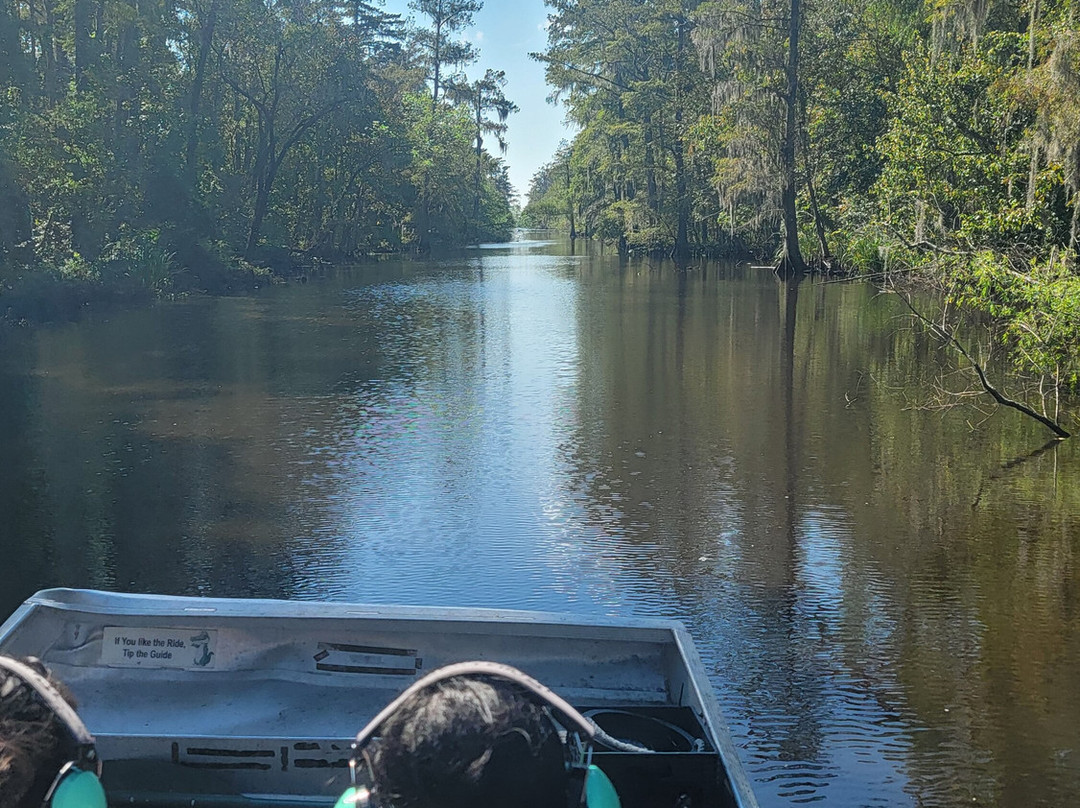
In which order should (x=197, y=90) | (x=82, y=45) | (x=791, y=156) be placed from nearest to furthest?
1. (x=82, y=45)
2. (x=791, y=156)
3. (x=197, y=90)

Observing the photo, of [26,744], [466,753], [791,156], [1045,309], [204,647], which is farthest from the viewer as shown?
[791,156]

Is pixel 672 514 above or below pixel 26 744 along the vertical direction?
below

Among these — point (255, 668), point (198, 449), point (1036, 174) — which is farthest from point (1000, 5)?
point (255, 668)

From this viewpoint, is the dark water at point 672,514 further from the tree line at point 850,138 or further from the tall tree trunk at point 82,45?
the tall tree trunk at point 82,45

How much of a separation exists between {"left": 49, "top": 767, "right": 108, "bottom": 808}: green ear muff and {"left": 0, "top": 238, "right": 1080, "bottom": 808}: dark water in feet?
11.7

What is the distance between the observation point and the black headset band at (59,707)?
2.04 metres

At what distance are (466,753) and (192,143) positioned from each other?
36.5 m

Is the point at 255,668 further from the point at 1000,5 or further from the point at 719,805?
the point at 1000,5

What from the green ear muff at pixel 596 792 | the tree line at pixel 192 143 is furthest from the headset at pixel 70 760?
the tree line at pixel 192 143

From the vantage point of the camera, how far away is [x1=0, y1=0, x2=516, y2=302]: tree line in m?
27.5

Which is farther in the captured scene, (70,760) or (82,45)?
(82,45)

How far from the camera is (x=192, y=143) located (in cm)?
3553

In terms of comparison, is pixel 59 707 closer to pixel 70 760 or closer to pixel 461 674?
pixel 70 760

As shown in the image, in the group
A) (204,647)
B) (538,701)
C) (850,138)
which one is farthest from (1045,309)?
(850,138)
